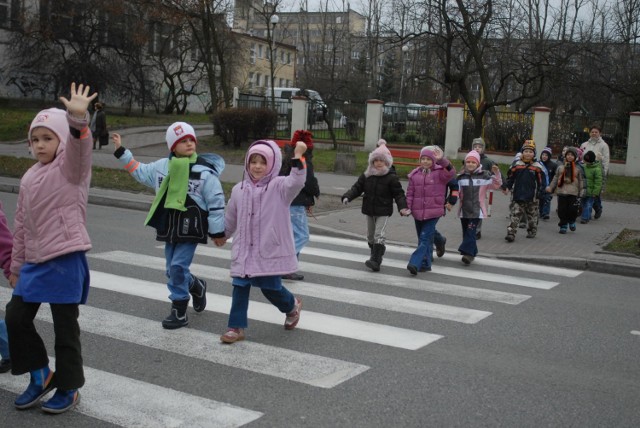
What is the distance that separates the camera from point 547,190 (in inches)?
548

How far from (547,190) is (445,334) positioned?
767 cm

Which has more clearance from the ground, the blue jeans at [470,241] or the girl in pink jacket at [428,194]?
the girl in pink jacket at [428,194]

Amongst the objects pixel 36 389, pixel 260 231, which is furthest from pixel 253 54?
pixel 36 389

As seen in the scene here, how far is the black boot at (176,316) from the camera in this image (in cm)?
677

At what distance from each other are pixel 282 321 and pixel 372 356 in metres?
1.28

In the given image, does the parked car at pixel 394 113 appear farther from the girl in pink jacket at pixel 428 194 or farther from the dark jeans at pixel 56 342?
the dark jeans at pixel 56 342

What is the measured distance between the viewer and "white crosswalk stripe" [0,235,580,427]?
4961 millimetres

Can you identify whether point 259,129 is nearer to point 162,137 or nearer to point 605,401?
point 162,137

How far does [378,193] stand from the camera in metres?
9.83

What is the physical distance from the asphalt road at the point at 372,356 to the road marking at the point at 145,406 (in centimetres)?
1

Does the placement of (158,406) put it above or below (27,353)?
below

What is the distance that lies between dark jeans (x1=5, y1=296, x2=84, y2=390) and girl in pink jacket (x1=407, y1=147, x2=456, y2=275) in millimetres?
5783

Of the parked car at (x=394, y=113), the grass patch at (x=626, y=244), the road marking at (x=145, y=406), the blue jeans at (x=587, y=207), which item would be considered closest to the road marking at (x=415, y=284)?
the grass patch at (x=626, y=244)

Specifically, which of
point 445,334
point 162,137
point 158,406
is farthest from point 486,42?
point 158,406
